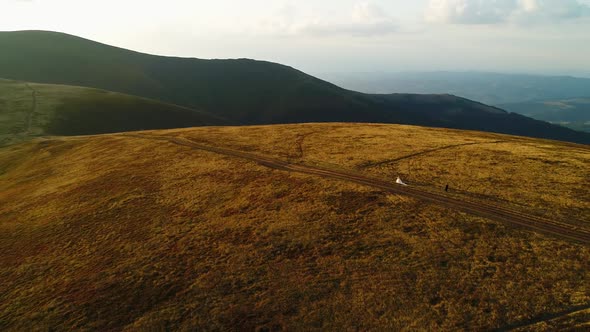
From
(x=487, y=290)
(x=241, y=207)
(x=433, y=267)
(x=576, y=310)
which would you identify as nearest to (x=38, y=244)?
(x=241, y=207)

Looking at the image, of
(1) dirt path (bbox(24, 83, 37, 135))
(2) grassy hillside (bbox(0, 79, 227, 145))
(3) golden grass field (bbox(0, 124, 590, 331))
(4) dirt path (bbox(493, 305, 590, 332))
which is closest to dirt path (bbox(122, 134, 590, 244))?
(3) golden grass field (bbox(0, 124, 590, 331))

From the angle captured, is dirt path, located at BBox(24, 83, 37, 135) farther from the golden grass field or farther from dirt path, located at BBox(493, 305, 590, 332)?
dirt path, located at BBox(493, 305, 590, 332)

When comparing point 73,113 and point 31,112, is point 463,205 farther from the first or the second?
point 31,112

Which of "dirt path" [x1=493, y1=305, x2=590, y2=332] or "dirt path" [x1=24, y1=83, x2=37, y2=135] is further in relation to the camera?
"dirt path" [x1=24, y1=83, x2=37, y2=135]

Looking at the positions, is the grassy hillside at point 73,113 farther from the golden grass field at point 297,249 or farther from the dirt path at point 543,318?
the dirt path at point 543,318

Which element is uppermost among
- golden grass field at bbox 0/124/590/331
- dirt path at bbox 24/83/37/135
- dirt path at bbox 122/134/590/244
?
dirt path at bbox 24/83/37/135

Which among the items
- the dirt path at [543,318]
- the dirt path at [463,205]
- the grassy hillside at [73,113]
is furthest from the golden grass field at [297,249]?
the grassy hillside at [73,113]
